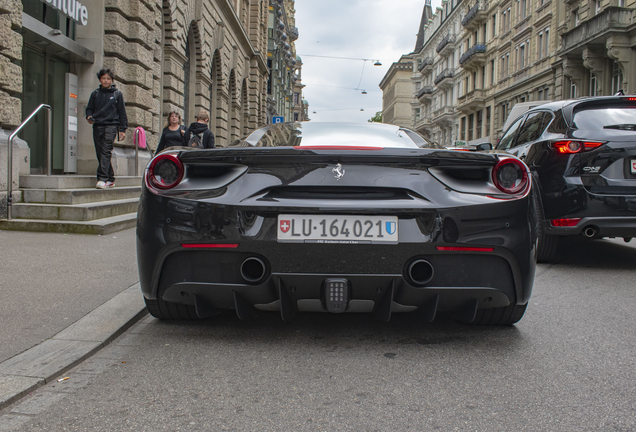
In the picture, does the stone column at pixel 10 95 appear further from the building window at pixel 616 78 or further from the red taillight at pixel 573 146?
the building window at pixel 616 78

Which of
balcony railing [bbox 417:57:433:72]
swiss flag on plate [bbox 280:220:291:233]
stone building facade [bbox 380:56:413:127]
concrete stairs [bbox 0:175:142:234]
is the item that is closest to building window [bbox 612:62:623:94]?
concrete stairs [bbox 0:175:142:234]

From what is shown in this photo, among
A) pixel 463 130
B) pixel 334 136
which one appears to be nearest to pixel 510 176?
pixel 334 136

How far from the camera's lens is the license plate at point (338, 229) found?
292 centimetres

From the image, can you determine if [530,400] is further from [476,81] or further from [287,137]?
[476,81]

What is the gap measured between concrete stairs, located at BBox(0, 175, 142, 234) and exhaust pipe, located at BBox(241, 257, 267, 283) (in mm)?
5068

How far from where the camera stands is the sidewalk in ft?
9.38

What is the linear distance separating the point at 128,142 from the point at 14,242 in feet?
21.6

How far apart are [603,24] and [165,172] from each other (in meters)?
28.2

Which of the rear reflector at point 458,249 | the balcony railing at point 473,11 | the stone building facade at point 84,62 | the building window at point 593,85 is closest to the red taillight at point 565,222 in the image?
the rear reflector at point 458,249

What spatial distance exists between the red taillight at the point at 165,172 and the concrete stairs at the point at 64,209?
15.5 feet

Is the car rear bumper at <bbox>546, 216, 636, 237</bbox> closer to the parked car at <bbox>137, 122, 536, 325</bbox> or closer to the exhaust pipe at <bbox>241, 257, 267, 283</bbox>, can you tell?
the parked car at <bbox>137, 122, 536, 325</bbox>

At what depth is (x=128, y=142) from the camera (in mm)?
12859

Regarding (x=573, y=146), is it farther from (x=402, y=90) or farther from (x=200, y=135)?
(x=402, y=90)

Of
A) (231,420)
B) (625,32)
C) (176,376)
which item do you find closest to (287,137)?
(176,376)
